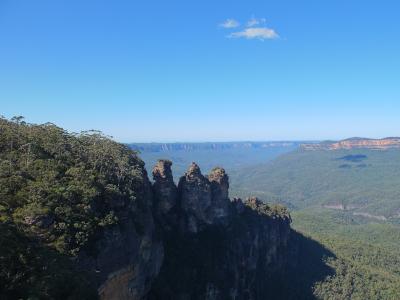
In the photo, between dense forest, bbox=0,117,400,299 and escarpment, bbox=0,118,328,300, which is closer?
dense forest, bbox=0,117,400,299

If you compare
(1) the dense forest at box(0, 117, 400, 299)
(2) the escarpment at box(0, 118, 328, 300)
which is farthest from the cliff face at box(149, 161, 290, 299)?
(1) the dense forest at box(0, 117, 400, 299)

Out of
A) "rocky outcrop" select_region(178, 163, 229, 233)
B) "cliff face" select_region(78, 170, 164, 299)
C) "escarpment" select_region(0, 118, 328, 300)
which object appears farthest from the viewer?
"rocky outcrop" select_region(178, 163, 229, 233)

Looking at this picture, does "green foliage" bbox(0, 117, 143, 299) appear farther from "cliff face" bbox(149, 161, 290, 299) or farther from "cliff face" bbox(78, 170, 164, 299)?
"cliff face" bbox(149, 161, 290, 299)

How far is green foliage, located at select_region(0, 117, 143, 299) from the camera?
Answer: 3712cm

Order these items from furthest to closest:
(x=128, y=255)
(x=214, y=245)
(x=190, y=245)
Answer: (x=214, y=245) → (x=190, y=245) → (x=128, y=255)

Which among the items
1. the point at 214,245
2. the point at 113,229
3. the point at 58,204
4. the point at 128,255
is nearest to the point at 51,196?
the point at 58,204

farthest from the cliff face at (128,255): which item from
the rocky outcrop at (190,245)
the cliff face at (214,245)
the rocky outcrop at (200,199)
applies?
the rocky outcrop at (200,199)

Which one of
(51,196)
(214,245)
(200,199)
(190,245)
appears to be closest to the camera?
(51,196)

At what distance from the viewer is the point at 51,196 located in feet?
148

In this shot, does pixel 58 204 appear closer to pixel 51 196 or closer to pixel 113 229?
pixel 51 196

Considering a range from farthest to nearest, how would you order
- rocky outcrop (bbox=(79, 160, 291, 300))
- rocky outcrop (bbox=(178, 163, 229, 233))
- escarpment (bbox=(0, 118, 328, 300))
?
rocky outcrop (bbox=(178, 163, 229, 233)) → rocky outcrop (bbox=(79, 160, 291, 300)) → escarpment (bbox=(0, 118, 328, 300))

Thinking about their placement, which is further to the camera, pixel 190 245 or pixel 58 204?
pixel 190 245

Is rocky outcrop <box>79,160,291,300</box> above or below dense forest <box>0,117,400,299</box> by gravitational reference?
below

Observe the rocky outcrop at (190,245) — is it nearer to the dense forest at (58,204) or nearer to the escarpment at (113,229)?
the escarpment at (113,229)
